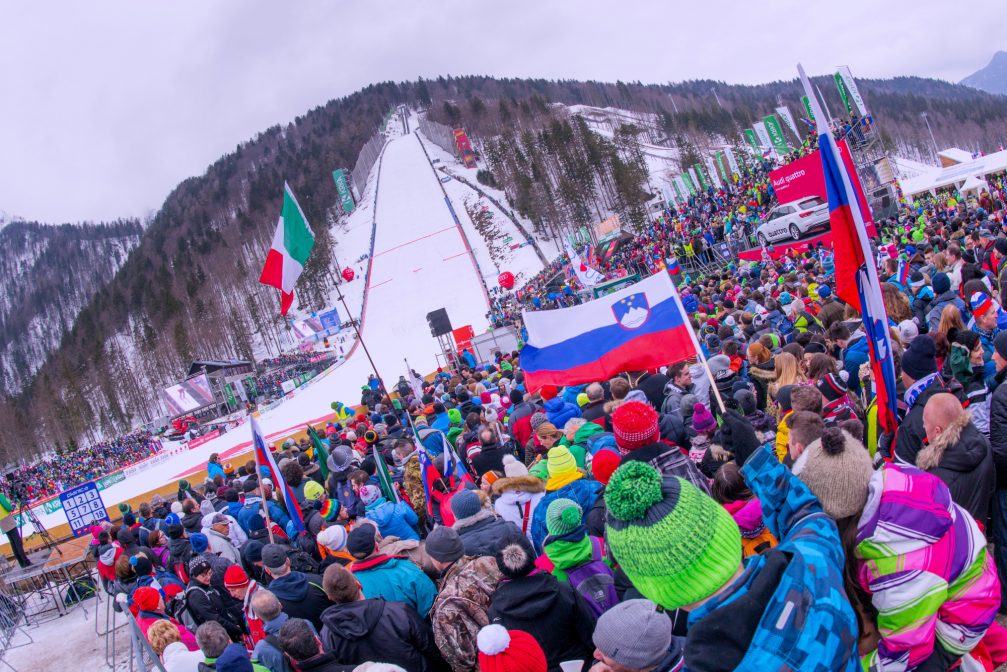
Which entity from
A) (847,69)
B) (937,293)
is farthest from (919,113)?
(937,293)

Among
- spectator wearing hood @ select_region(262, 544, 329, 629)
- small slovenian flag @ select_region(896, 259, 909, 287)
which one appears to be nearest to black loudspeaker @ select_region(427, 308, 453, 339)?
small slovenian flag @ select_region(896, 259, 909, 287)

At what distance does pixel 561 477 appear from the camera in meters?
4.34

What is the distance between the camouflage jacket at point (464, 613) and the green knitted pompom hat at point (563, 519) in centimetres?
44

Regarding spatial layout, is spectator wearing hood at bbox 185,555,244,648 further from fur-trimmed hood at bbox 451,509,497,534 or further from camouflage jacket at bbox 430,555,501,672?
camouflage jacket at bbox 430,555,501,672

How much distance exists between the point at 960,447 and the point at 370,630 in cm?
299

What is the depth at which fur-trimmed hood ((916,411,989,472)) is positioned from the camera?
9.00ft

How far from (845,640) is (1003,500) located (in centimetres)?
183

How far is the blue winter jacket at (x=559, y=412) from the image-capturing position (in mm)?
7277

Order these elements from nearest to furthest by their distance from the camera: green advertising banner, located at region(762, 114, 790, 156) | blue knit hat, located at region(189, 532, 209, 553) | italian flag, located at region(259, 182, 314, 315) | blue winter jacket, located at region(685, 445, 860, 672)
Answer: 1. blue winter jacket, located at region(685, 445, 860, 672)
2. blue knit hat, located at region(189, 532, 209, 553)
3. italian flag, located at region(259, 182, 314, 315)
4. green advertising banner, located at region(762, 114, 790, 156)

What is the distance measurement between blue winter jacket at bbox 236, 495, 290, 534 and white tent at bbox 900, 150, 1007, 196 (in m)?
23.7

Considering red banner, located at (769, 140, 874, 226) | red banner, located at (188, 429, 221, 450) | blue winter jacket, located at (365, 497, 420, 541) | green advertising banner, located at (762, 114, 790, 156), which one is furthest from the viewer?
green advertising banner, located at (762, 114, 790, 156)

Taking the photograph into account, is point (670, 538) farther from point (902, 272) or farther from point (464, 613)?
point (902, 272)

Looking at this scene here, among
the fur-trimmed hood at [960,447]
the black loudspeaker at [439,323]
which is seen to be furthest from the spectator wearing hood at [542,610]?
the black loudspeaker at [439,323]

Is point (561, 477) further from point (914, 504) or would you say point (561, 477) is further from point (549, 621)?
point (914, 504)
